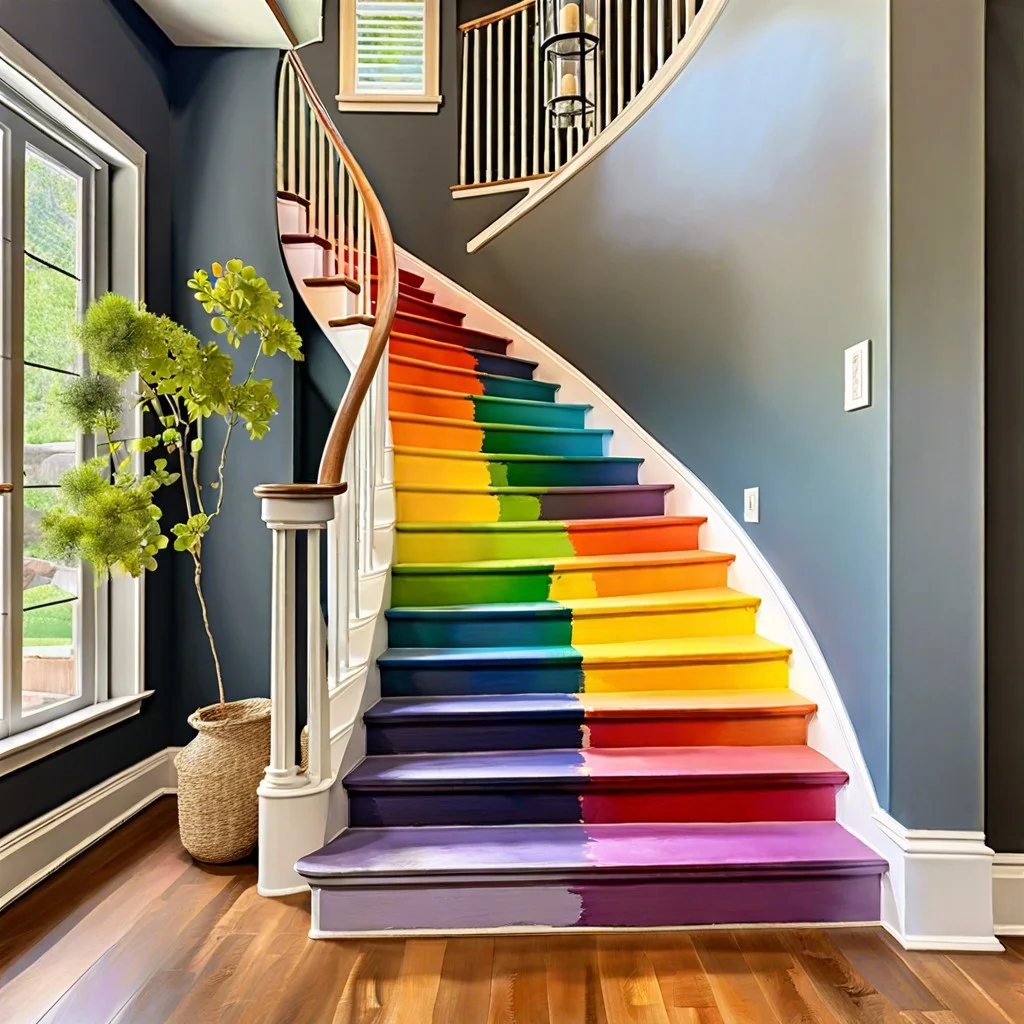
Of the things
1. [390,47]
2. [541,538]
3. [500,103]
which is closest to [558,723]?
[541,538]

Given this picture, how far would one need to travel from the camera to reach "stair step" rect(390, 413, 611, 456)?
3082 millimetres

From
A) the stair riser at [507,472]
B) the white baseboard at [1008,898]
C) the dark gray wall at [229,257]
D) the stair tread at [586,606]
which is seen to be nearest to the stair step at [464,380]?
the stair riser at [507,472]

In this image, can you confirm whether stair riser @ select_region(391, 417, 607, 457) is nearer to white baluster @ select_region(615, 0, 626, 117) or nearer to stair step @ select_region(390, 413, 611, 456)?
stair step @ select_region(390, 413, 611, 456)

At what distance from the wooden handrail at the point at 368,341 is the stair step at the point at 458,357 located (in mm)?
742

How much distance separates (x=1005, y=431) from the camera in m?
1.82

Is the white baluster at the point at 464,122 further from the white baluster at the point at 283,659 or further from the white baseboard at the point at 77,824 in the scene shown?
the white baseboard at the point at 77,824

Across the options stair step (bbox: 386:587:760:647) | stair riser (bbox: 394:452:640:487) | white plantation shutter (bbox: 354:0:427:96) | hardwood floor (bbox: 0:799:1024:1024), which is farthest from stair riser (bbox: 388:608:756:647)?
white plantation shutter (bbox: 354:0:427:96)

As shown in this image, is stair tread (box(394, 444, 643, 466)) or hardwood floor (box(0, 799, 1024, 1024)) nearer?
hardwood floor (box(0, 799, 1024, 1024))

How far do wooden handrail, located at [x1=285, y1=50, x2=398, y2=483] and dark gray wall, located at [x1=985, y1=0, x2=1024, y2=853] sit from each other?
1.58 metres

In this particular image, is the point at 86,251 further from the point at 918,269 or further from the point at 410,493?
the point at 918,269

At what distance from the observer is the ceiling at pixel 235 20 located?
2582 millimetres

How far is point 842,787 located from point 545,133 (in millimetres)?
3739

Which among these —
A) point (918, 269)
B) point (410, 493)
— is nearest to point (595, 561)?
point (410, 493)

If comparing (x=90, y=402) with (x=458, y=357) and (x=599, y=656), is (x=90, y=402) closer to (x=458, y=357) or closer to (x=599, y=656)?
(x=599, y=656)
